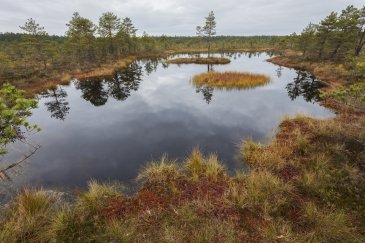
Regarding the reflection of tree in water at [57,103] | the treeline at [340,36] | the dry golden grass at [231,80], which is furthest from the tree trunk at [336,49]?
the reflection of tree in water at [57,103]

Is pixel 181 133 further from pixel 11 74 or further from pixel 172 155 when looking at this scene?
pixel 11 74

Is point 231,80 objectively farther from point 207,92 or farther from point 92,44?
point 92,44

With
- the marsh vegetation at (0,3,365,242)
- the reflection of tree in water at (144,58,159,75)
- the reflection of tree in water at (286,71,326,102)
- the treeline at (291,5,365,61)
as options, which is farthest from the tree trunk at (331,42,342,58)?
the reflection of tree in water at (144,58,159,75)

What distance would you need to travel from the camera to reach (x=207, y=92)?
83.4ft

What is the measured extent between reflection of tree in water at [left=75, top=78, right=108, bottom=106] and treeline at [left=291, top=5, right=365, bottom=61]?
3849 cm

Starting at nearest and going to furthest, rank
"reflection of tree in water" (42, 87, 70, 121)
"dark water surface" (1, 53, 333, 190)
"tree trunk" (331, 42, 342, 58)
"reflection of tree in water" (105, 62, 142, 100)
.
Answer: "dark water surface" (1, 53, 333, 190) → "reflection of tree in water" (42, 87, 70, 121) → "reflection of tree in water" (105, 62, 142, 100) → "tree trunk" (331, 42, 342, 58)

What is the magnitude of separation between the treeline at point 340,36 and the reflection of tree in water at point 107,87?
3522 cm

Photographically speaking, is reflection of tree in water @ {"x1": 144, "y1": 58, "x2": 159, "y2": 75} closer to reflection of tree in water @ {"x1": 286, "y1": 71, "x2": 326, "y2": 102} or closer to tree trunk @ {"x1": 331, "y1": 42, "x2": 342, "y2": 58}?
reflection of tree in water @ {"x1": 286, "y1": 71, "x2": 326, "y2": 102}

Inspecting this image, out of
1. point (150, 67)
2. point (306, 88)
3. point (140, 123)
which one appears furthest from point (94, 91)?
point (306, 88)

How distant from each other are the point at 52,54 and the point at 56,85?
20.4 m

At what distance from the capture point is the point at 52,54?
46.2m

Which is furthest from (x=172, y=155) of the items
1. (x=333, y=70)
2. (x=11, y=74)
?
(x=11, y=74)

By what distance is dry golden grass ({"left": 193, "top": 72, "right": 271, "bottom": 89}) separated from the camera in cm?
2741

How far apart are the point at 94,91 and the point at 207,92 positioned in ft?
46.2
